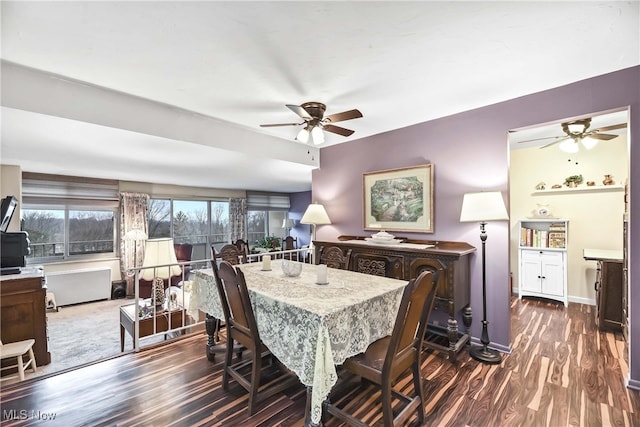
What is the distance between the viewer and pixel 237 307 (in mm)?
1996

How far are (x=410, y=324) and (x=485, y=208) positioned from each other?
1501 millimetres

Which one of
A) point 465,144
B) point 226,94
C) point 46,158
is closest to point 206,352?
point 226,94

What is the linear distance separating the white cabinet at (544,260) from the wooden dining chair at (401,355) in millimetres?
3630

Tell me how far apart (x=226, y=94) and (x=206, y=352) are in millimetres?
2445

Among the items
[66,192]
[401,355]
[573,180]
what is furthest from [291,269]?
[66,192]

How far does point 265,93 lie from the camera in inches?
99.7

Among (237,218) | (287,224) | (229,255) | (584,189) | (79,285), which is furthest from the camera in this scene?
(287,224)

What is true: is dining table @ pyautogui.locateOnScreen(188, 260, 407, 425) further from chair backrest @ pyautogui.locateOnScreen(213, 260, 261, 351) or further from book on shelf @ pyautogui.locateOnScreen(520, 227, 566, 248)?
book on shelf @ pyautogui.locateOnScreen(520, 227, 566, 248)

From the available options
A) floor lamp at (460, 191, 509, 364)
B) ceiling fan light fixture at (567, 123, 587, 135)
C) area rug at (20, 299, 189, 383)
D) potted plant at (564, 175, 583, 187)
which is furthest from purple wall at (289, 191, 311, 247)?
ceiling fan light fixture at (567, 123, 587, 135)

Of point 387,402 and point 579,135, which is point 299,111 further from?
point 579,135

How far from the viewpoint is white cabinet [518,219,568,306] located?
4070 mm

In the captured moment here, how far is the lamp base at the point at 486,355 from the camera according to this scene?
252 cm

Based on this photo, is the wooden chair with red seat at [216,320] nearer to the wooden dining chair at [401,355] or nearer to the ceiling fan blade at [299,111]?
the wooden dining chair at [401,355]

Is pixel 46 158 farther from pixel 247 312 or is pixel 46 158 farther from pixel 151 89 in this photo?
pixel 247 312
